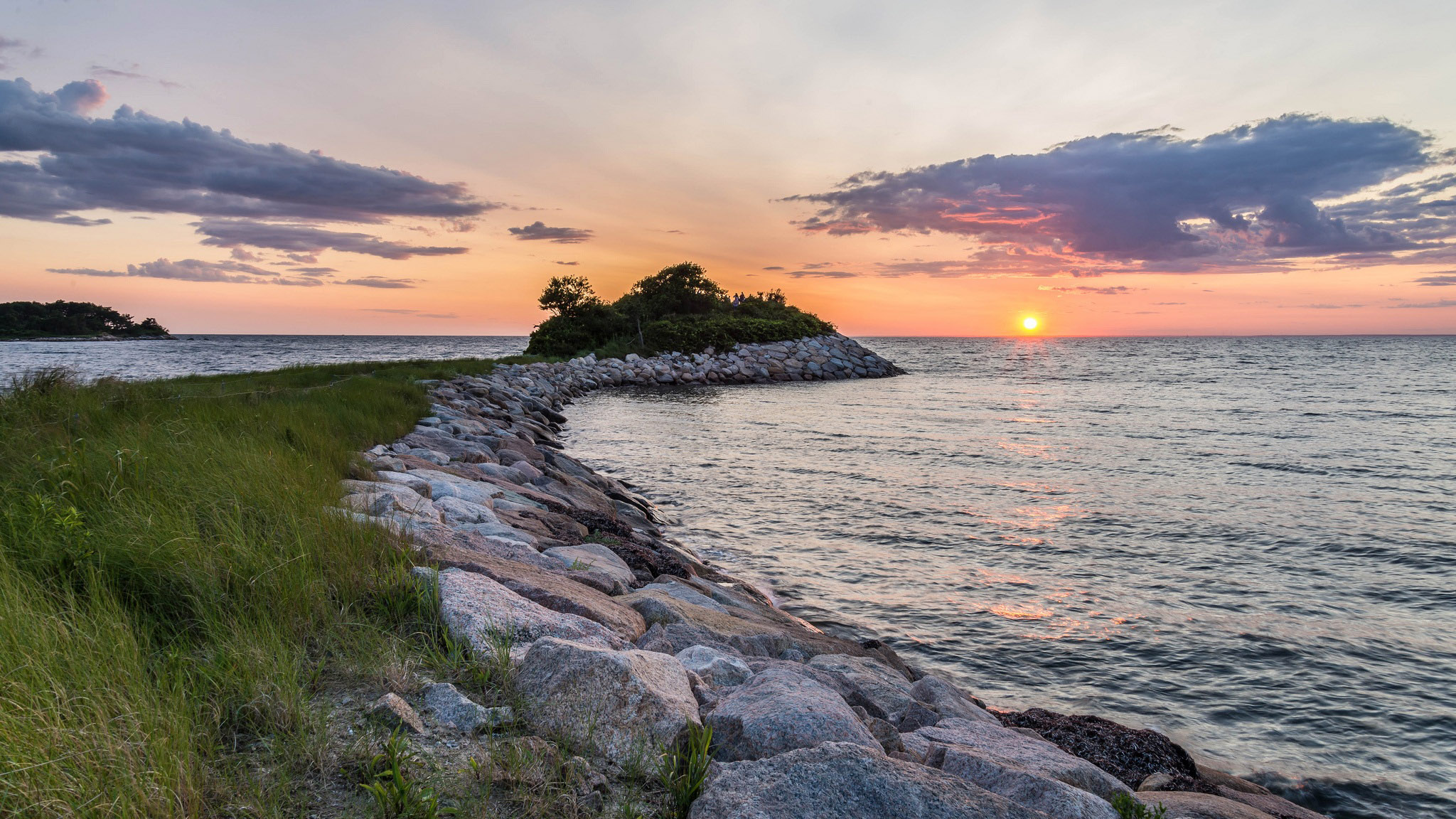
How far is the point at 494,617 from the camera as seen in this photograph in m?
3.71

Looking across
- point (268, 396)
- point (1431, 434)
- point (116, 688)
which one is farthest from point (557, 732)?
point (1431, 434)

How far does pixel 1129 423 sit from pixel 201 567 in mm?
26179

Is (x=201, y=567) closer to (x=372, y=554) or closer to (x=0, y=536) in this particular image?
(x=372, y=554)

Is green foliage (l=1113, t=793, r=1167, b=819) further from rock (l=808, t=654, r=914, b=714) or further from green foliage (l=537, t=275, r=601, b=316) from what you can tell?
green foliage (l=537, t=275, r=601, b=316)

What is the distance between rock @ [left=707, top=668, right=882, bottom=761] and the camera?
125 inches

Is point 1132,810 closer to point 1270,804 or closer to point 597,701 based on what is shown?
point 1270,804

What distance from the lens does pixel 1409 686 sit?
6754 mm

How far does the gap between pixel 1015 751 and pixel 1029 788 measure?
977 mm

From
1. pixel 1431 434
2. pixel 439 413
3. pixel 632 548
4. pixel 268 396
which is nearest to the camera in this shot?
pixel 632 548

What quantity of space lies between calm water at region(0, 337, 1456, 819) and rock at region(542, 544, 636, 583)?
104 inches

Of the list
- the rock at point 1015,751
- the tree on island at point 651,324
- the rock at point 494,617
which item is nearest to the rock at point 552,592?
the rock at point 494,617

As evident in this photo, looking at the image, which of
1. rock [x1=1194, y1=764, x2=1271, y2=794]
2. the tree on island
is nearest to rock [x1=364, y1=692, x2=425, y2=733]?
rock [x1=1194, y1=764, x2=1271, y2=794]

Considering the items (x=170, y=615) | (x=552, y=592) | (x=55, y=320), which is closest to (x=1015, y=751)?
(x=552, y=592)

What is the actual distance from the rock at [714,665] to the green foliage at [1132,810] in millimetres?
1983
